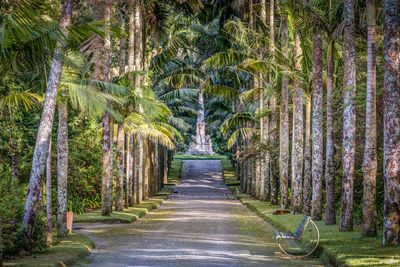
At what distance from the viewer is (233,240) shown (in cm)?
1623

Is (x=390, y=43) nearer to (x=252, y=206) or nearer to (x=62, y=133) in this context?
(x=62, y=133)

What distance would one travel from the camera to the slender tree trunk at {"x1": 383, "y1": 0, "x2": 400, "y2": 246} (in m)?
12.6

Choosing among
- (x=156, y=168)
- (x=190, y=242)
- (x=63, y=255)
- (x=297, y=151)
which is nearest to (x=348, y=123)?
(x=190, y=242)

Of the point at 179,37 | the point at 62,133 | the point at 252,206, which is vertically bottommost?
the point at 252,206

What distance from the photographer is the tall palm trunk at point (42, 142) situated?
12.8 metres

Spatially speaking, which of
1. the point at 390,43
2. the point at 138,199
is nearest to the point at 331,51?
the point at 390,43

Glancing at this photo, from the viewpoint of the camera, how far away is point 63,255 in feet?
41.3

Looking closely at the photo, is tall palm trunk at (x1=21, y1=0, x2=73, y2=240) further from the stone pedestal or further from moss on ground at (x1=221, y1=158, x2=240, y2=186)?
the stone pedestal

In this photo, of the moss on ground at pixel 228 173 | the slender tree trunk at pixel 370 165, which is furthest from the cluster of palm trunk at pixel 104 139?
the moss on ground at pixel 228 173

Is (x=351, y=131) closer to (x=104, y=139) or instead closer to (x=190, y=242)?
(x=190, y=242)

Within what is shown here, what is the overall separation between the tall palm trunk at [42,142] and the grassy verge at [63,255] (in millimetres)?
740

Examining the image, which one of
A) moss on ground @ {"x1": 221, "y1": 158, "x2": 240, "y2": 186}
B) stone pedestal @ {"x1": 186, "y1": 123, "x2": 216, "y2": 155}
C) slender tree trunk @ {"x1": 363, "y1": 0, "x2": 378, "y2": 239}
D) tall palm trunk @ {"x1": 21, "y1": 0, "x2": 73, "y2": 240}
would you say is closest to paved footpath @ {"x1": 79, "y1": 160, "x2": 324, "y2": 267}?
tall palm trunk @ {"x1": 21, "y1": 0, "x2": 73, "y2": 240}

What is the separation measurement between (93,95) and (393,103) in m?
6.93

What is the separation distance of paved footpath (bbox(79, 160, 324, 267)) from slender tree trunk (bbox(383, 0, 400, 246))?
5.79ft
